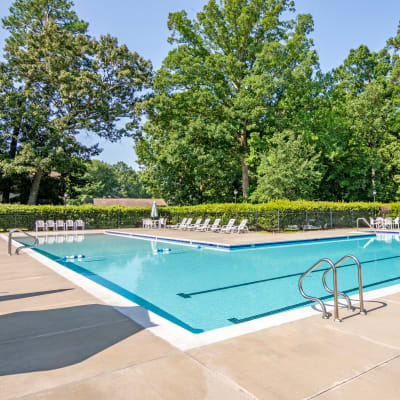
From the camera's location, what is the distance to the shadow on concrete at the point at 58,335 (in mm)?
3076

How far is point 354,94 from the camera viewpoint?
38312 mm

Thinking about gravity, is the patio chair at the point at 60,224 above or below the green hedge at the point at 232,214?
below

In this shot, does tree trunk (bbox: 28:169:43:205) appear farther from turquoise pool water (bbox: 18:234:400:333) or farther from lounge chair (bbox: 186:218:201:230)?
turquoise pool water (bbox: 18:234:400:333)

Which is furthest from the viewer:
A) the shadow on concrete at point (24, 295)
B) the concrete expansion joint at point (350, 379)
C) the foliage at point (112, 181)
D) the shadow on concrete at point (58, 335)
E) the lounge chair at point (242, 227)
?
the foliage at point (112, 181)

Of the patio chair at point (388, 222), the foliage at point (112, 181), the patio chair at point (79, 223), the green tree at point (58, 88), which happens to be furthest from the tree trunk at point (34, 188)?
the foliage at point (112, 181)

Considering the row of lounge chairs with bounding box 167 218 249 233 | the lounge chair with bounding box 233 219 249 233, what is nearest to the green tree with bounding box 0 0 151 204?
the row of lounge chairs with bounding box 167 218 249 233

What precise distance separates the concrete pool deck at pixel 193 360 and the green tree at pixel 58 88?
26124 mm

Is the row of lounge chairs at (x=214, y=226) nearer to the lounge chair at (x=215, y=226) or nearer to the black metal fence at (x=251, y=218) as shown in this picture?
the lounge chair at (x=215, y=226)

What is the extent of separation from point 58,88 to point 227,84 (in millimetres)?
15219

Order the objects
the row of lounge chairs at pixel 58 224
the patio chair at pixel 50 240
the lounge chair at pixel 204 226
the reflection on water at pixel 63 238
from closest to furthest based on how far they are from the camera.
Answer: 1. the patio chair at pixel 50 240
2. the reflection on water at pixel 63 238
3. the row of lounge chairs at pixel 58 224
4. the lounge chair at pixel 204 226

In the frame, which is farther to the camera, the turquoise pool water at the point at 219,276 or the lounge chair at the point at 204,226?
the lounge chair at the point at 204,226

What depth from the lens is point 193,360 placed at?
120 inches

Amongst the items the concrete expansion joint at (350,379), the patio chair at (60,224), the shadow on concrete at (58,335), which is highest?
the concrete expansion joint at (350,379)

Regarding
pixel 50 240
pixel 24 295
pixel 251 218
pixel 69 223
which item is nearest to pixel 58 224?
pixel 69 223
